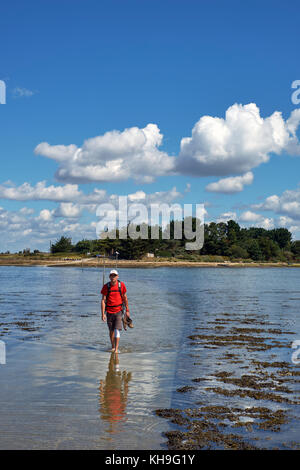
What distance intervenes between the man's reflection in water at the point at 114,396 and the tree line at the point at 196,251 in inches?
4571

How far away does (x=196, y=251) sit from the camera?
146875mm

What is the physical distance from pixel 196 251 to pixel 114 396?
5482 inches

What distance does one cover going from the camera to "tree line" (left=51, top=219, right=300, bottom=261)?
130500 mm

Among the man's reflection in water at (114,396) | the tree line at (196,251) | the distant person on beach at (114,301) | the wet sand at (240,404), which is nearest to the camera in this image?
the wet sand at (240,404)

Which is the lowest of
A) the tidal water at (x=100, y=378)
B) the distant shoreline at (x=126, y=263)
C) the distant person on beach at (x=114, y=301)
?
the distant shoreline at (x=126, y=263)

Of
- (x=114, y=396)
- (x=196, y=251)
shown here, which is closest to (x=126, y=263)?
(x=196, y=251)

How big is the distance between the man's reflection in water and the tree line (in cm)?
11610

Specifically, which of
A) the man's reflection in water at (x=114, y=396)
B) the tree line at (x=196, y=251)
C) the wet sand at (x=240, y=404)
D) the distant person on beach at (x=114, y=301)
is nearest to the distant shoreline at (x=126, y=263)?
the tree line at (x=196, y=251)

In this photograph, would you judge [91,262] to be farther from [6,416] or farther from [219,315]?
[6,416]

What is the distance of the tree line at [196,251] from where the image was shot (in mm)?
130500

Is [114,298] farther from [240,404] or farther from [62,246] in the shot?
[62,246]

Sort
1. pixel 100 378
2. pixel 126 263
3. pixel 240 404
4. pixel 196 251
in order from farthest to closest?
pixel 196 251, pixel 126 263, pixel 100 378, pixel 240 404

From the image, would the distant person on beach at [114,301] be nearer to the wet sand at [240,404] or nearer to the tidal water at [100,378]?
the tidal water at [100,378]
